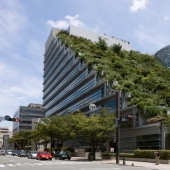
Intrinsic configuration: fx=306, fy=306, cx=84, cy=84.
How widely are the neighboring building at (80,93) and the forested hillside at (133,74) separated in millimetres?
1880

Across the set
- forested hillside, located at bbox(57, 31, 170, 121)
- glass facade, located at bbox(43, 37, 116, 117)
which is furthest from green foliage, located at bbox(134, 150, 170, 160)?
glass facade, located at bbox(43, 37, 116, 117)

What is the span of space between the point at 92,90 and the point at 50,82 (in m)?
54.5

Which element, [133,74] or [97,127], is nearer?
[97,127]

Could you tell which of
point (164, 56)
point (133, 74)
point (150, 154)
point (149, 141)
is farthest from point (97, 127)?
point (164, 56)

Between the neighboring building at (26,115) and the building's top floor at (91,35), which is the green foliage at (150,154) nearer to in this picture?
the building's top floor at (91,35)

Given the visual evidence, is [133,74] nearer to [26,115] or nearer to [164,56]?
[164,56]

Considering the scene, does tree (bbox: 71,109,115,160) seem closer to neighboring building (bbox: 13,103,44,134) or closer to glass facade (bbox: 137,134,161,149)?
glass facade (bbox: 137,134,161,149)

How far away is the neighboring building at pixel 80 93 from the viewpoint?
4841 centimetres

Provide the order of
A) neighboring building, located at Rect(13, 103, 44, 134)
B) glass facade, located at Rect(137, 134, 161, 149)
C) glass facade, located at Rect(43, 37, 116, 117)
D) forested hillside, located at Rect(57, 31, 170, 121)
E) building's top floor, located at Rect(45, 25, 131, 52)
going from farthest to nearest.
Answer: neighboring building, located at Rect(13, 103, 44, 134), building's top floor, located at Rect(45, 25, 131, 52), glass facade, located at Rect(43, 37, 116, 117), forested hillside, located at Rect(57, 31, 170, 121), glass facade, located at Rect(137, 134, 161, 149)

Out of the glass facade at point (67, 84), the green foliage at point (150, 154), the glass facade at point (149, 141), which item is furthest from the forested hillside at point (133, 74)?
the green foliage at point (150, 154)

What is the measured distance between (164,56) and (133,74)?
38183 mm

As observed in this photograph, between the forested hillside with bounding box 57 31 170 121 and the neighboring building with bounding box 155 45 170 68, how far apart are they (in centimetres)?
897

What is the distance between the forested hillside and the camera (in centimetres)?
4900

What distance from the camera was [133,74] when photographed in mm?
65062
